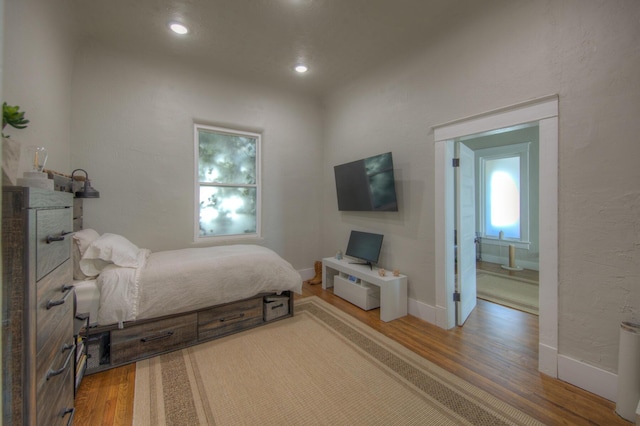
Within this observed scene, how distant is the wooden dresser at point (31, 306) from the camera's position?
92 cm

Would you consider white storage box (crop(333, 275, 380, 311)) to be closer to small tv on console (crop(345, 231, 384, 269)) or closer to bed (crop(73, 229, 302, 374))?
small tv on console (crop(345, 231, 384, 269))

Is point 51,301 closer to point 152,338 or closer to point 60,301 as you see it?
point 60,301

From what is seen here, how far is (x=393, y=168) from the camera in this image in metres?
3.32

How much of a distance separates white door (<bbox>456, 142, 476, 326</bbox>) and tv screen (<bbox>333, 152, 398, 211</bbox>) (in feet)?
2.31

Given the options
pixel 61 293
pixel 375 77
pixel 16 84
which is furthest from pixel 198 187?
pixel 375 77

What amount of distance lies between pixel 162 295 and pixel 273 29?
2747mm

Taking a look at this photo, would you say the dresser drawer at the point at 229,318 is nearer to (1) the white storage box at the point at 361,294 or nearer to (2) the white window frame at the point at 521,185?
(1) the white storage box at the point at 361,294

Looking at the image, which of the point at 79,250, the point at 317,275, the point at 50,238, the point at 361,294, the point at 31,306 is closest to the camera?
the point at 31,306

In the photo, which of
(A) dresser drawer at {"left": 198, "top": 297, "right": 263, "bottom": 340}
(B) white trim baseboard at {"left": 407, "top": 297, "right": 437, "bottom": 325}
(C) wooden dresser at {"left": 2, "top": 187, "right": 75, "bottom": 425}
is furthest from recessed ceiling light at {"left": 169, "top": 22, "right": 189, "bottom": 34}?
(B) white trim baseboard at {"left": 407, "top": 297, "right": 437, "bottom": 325}

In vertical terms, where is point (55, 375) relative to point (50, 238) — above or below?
below

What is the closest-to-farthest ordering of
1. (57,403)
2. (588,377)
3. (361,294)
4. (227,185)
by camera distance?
1. (57,403)
2. (588,377)
3. (361,294)
4. (227,185)

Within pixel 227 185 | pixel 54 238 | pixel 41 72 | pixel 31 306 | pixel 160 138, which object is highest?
pixel 41 72

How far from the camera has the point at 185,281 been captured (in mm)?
2422

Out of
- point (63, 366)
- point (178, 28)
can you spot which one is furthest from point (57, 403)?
point (178, 28)
